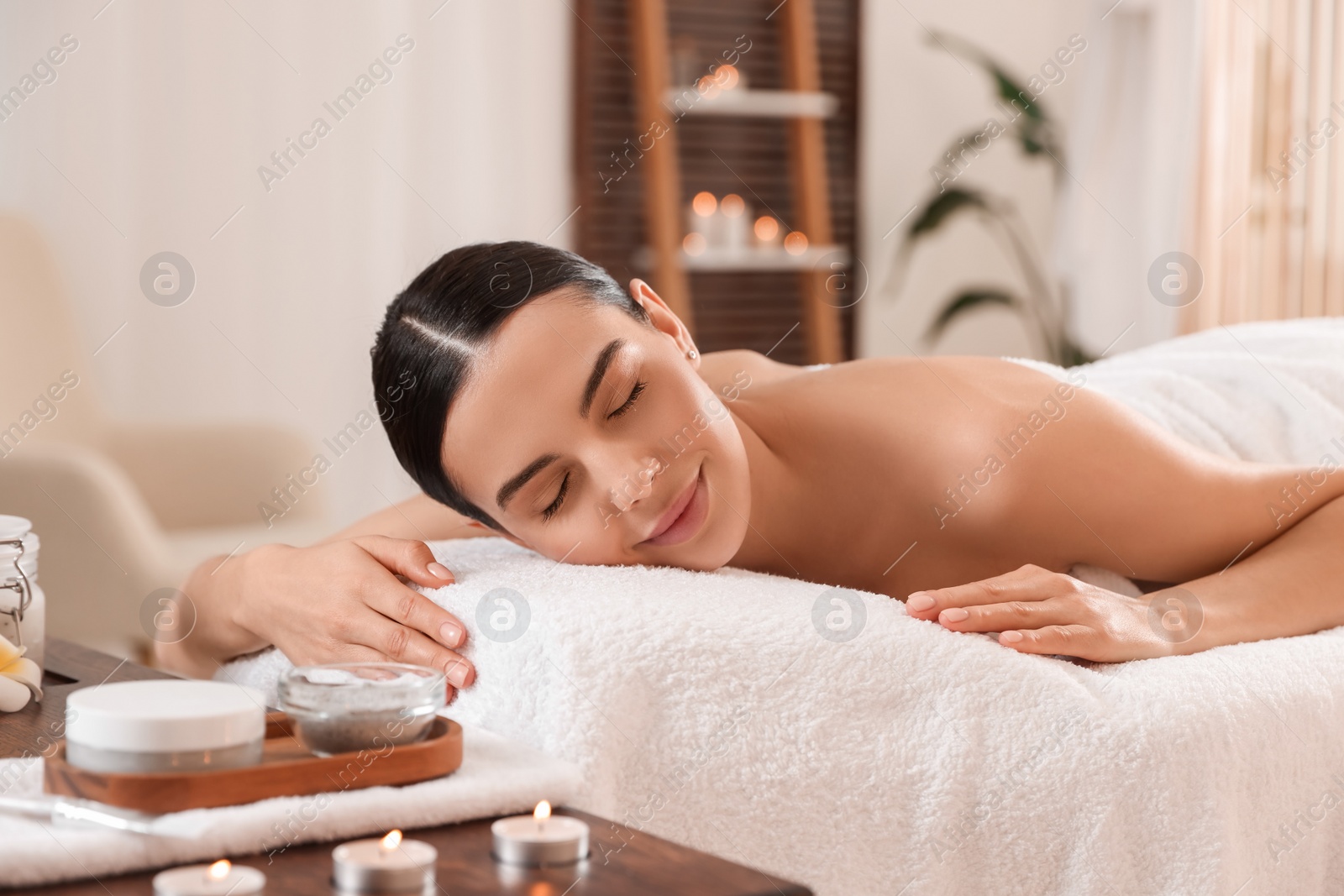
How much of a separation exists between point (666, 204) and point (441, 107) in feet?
2.03

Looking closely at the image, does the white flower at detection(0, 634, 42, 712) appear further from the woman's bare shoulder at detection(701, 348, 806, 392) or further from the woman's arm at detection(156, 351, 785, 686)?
the woman's bare shoulder at detection(701, 348, 806, 392)

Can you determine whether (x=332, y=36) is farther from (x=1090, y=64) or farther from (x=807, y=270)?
(x=1090, y=64)

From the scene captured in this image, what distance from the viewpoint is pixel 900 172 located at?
4039 mm

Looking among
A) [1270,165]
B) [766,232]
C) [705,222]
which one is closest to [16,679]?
[705,222]

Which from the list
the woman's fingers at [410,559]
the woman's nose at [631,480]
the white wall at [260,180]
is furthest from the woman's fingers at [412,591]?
the white wall at [260,180]

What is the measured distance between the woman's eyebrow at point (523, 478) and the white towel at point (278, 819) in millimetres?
317

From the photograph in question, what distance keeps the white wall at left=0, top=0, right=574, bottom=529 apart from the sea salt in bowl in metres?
2.06

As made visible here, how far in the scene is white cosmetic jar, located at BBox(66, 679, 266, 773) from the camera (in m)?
0.66

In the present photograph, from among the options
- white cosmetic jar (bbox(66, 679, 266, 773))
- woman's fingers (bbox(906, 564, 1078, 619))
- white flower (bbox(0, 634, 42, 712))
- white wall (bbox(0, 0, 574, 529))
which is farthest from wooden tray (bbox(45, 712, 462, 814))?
white wall (bbox(0, 0, 574, 529))

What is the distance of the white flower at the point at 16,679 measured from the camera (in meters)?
0.95

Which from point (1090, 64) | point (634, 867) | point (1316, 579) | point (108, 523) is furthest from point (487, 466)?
point (1090, 64)

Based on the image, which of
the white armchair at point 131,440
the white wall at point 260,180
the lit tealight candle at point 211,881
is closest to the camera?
the lit tealight candle at point 211,881

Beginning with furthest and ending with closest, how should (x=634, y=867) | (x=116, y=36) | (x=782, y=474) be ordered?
(x=116, y=36) → (x=782, y=474) → (x=634, y=867)

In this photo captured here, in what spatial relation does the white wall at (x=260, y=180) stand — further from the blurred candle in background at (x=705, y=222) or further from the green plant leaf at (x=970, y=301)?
the green plant leaf at (x=970, y=301)
